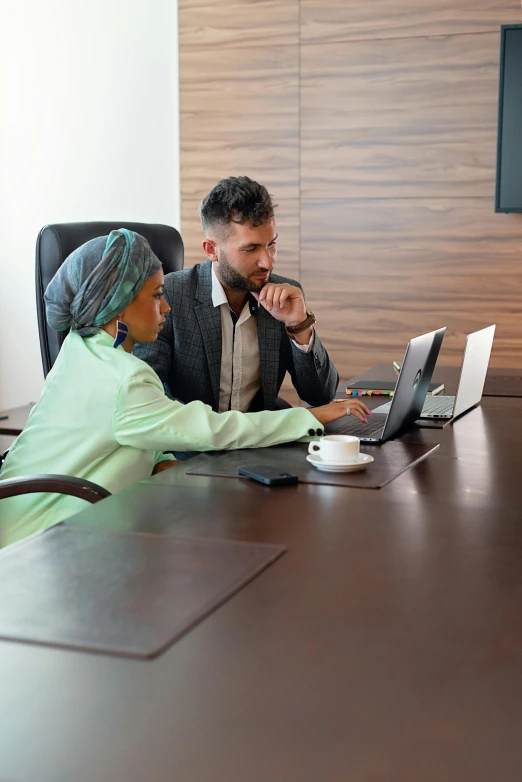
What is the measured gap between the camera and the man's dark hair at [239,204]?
2.85 m

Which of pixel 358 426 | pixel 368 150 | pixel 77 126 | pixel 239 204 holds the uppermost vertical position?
pixel 77 126

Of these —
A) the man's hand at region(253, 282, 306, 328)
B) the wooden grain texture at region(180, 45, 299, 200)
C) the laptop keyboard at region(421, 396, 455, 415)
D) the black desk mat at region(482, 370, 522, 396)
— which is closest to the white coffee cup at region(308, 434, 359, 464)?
the laptop keyboard at region(421, 396, 455, 415)

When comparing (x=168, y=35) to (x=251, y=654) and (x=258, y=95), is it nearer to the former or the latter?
(x=258, y=95)

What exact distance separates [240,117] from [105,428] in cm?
339

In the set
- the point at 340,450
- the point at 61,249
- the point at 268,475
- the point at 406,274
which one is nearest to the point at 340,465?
the point at 340,450

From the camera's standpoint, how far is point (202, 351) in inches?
114

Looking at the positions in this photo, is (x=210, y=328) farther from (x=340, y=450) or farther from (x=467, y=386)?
(x=340, y=450)

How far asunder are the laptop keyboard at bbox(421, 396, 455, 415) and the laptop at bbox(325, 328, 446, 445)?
0.50ft

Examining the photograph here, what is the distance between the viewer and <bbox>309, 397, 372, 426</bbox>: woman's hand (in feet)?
7.82

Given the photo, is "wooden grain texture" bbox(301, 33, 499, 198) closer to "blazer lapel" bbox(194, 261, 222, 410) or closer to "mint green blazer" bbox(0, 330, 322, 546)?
"blazer lapel" bbox(194, 261, 222, 410)

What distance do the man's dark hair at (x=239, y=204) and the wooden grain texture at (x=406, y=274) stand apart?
2269mm

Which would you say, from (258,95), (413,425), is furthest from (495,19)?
(413,425)

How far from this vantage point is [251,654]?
106 cm

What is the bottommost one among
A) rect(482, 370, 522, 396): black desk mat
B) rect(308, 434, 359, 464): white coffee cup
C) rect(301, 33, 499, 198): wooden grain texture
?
rect(482, 370, 522, 396): black desk mat
